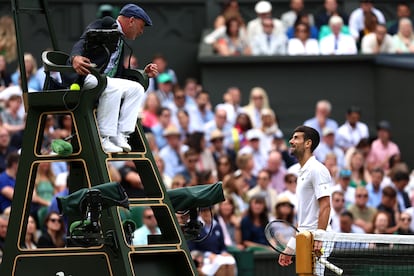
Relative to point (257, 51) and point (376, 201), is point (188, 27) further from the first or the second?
point (376, 201)

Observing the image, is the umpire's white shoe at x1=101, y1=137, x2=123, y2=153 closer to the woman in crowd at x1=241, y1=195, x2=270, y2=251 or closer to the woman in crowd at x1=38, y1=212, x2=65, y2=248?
the woman in crowd at x1=38, y1=212, x2=65, y2=248

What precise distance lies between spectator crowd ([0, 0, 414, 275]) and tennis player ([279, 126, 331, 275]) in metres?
4.48

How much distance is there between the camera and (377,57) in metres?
24.7

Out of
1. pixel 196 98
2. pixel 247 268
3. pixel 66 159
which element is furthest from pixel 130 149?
pixel 196 98

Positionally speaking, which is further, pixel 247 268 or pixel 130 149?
pixel 247 268

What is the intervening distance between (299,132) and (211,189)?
0.89 m

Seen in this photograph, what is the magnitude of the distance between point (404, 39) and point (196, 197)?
14.2 meters

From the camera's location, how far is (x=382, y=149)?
A: 22.1m

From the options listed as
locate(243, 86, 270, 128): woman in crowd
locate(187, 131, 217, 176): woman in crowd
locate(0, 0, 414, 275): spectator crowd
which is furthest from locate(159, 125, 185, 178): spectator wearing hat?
locate(243, 86, 270, 128): woman in crowd

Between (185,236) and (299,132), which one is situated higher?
(299,132)

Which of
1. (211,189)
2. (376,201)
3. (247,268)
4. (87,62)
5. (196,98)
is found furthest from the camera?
(196,98)

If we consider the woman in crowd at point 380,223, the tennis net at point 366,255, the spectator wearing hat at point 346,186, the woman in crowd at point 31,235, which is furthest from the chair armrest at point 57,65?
the spectator wearing hat at point 346,186

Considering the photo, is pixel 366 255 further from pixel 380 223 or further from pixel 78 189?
pixel 380 223

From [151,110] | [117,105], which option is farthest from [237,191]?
[117,105]
